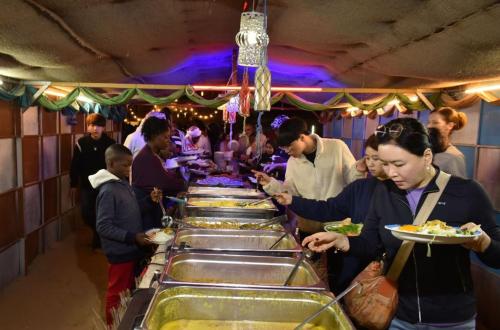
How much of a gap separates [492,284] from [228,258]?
2.74 m

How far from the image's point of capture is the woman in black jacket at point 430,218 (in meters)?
1.45

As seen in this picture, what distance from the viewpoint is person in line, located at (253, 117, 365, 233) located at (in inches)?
117

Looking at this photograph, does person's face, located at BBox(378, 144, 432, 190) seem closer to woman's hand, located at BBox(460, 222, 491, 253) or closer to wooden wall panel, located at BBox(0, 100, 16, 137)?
woman's hand, located at BBox(460, 222, 491, 253)

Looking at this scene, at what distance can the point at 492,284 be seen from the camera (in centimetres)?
348

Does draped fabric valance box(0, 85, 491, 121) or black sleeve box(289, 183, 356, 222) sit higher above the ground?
draped fabric valance box(0, 85, 491, 121)

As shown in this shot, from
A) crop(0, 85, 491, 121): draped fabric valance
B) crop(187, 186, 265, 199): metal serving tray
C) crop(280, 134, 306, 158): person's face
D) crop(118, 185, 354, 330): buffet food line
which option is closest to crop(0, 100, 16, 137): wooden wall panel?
crop(0, 85, 491, 121): draped fabric valance

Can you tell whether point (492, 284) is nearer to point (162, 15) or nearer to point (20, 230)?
point (162, 15)

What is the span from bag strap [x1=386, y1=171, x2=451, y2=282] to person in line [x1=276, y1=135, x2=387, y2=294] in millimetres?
469

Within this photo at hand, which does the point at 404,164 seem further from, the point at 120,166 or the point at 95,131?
the point at 95,131

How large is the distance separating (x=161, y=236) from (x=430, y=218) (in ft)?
4.94

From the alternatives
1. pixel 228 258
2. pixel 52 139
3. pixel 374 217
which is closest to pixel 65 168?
pixel 52 139

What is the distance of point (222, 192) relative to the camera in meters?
4.05

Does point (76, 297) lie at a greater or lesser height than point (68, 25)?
lesser

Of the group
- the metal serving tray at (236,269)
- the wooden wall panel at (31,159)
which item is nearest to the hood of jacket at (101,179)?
the metal serving tray at (236,269)
